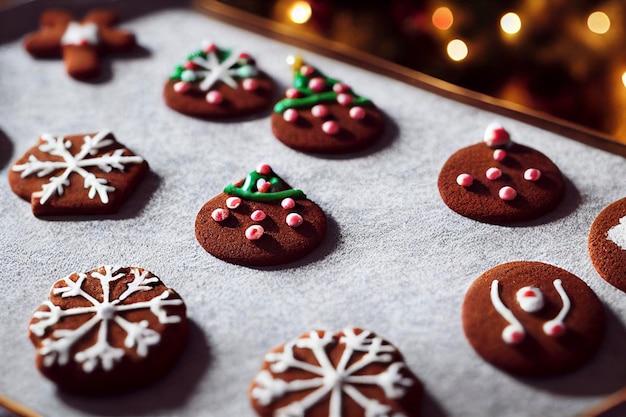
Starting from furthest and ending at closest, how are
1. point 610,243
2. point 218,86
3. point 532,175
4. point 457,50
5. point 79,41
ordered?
point 457,50, point 79,41, point 218,86, point 532,175, point 610,243

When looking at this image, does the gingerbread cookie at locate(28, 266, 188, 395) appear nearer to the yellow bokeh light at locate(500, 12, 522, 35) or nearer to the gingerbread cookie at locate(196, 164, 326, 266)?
the gingerbread cookie at locate(196, 164, 326, 266)

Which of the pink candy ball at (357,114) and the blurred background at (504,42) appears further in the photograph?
the blurred background at (504,42)

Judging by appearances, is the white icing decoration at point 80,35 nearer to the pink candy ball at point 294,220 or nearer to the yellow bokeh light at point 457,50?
the pink candy ball at point 294,220

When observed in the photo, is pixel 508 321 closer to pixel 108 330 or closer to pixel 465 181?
pixel 465 181

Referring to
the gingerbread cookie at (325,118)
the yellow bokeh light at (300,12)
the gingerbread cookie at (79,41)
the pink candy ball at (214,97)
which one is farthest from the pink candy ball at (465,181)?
the yellow bokeh light at (300,12)

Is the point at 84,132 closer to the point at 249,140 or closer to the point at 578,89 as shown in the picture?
the point at 249,140

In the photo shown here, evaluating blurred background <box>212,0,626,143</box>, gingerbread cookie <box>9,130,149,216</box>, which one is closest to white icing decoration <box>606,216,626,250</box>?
blurred background <box>212,0,626,143</box>

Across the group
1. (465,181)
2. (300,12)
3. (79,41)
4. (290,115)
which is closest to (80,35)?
(79,41)
